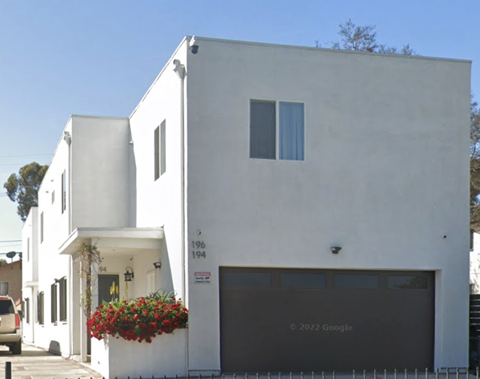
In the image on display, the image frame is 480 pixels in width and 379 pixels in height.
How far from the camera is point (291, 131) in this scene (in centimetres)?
1703

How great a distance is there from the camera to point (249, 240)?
651 inches

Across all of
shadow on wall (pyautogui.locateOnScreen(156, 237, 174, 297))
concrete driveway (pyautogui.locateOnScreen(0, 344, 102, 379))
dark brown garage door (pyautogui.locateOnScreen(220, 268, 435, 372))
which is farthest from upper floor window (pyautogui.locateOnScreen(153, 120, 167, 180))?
concrete driveway (pyautogui.locateOnScreen(0, 344, 102, 379))

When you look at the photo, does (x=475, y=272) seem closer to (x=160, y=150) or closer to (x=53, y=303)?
(x=53, y=303)

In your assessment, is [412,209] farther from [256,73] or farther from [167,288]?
[167,288]

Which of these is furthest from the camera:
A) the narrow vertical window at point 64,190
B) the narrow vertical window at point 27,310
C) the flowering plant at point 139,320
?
the narrow vertical window at point 27,310

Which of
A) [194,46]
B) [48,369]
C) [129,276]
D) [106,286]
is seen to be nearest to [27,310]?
[106,286]

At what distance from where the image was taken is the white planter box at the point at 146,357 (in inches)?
612

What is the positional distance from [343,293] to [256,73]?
4.82 m

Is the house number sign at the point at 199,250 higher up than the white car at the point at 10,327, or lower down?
higher up

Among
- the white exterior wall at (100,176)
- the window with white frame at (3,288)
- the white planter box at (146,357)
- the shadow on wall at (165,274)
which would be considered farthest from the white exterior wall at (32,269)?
the white planter box at (146,357)

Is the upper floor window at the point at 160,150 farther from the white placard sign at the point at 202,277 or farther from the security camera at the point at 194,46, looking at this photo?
the white placard sign at the point at 202,277

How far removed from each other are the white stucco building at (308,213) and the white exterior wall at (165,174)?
0.32 ft

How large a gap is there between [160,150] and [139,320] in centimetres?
477

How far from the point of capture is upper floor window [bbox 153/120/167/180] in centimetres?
1872
